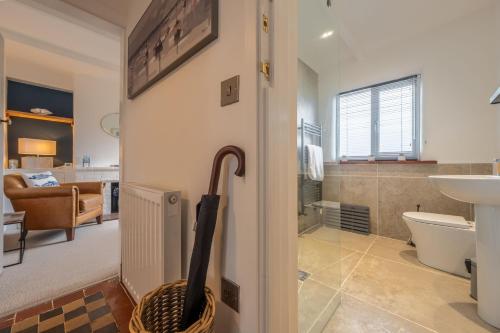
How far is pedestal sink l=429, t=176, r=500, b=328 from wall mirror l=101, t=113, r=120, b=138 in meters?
4.98

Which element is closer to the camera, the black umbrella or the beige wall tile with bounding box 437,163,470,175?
the black umbrella

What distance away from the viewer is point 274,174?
0.64m

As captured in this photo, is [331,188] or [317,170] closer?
[331,188]

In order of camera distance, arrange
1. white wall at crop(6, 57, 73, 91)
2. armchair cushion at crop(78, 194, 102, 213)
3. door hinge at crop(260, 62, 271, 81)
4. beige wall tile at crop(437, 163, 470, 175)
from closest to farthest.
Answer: door hinge at crop(260, 62, 271, 81), beige wall tile at crop(437, 163, 470, 175), armchair cushion at crop(78, 194, 102, 213), white wall at crop(6, 57, 73, 91)

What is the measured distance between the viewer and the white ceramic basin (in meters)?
0.98

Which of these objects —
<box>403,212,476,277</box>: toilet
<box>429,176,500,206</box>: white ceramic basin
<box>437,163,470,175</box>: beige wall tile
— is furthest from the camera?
<box>437,163,470,175</box>: beige wall tile

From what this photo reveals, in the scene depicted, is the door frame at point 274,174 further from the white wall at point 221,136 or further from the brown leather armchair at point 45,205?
the brown leather armchair at point 45,205

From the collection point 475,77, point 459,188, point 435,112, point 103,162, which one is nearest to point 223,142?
point 459,188

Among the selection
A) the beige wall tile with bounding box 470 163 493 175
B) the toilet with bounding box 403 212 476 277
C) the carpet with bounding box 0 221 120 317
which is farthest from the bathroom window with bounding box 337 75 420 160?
the carpet with bounding box 0 221 120 317

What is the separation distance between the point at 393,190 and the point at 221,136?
7.90ft

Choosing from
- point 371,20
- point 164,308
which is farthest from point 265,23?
point 371,20

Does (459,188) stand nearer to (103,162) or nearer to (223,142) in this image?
(223,142)

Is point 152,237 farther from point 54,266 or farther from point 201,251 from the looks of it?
point 54,266

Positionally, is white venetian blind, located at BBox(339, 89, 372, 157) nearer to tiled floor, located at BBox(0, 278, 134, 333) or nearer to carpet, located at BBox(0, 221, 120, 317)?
tiled floor, located at BBox(0, 278, 134, 333)
